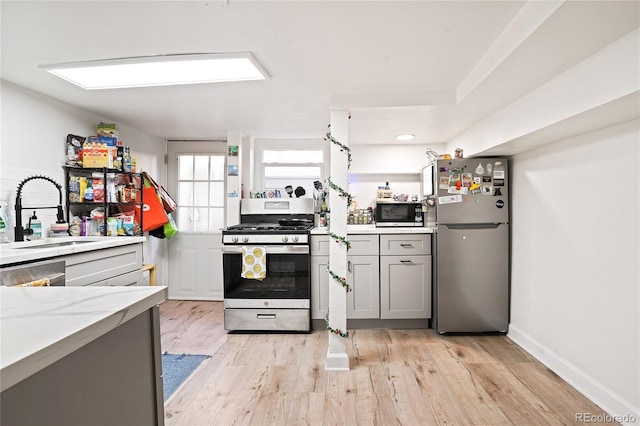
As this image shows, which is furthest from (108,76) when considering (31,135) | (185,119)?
(185,119)

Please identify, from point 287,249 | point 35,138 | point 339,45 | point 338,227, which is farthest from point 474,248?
point 35,138

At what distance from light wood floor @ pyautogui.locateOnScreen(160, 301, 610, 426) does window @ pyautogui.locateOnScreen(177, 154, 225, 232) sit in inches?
60.1

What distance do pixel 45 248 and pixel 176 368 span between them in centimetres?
118

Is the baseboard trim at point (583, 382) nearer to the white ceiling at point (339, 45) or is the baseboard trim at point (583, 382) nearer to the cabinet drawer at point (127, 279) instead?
the white ceiling at point (339, 45)

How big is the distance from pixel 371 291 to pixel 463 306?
83 centimetres

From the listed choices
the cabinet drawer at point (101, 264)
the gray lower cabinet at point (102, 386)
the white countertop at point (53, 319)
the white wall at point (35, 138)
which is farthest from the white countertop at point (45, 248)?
the gray lower cabinet at point (102, 386)

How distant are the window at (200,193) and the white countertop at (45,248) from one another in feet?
5.54

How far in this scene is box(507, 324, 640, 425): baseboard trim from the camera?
1.82 meters

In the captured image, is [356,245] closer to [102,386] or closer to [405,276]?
[405,276]

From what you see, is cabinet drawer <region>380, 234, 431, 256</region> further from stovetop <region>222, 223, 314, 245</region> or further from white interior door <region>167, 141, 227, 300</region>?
white interior door <region>167, 141, 227, 300</region>

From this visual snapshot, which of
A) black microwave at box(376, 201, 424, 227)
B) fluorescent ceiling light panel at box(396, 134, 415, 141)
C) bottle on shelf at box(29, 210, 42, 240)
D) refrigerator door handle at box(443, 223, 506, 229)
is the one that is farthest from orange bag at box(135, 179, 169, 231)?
refrigerator door handle at box(443, 223, 506, 229)

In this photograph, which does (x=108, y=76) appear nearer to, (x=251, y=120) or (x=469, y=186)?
(x=251, y=120)

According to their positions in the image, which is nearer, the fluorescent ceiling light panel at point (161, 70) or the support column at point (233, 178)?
the fluorescent ceiling light panel at point (161, 70)

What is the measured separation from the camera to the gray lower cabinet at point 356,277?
3.30 meters
